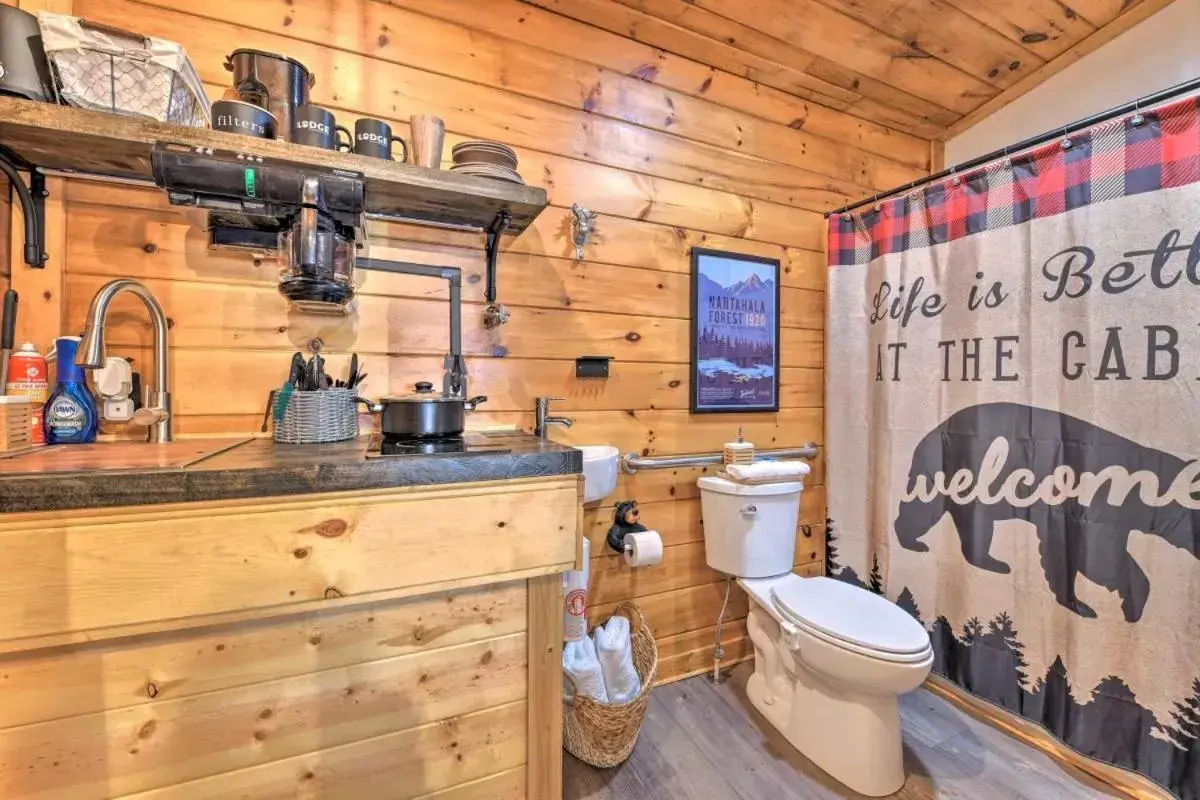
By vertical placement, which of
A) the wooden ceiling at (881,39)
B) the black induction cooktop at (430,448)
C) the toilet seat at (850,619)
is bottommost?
the toilet seat at (850,619)

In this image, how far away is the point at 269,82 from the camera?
1105 mm

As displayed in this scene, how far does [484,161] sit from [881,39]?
1.57 metres

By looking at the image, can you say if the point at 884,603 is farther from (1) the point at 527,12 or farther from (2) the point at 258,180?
(1) the point at 527,12

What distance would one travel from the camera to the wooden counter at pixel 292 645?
729 mm

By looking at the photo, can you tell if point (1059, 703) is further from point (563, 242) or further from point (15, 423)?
point (15, 423)

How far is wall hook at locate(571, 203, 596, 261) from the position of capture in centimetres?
156

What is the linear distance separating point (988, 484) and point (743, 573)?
0.86 m

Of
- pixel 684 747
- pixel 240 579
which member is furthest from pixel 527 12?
pixel 684 747

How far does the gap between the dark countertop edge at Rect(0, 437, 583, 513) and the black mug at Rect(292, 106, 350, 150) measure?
0.73 m

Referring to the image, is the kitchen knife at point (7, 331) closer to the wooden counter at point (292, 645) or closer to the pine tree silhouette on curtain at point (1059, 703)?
the wooden counter at point (292, 645)

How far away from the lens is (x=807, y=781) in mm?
1334

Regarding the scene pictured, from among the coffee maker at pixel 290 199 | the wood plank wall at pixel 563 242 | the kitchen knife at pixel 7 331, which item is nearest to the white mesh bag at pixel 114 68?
the coffee maker at pixel 290 199

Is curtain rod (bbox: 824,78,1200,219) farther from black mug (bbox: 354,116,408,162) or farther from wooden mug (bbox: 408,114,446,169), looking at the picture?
black mug (bbox: 354,116,408,162)

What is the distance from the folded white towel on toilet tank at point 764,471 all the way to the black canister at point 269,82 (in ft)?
5.24
